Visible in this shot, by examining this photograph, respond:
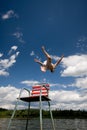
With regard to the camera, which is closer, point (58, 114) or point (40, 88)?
point (40, 88)

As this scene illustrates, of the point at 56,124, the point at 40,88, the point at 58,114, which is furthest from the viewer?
the point at 58,114

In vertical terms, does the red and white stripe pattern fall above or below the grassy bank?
below

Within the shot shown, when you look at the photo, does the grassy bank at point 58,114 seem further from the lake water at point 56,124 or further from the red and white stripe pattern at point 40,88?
the red and white stripe pattern at point 40,88

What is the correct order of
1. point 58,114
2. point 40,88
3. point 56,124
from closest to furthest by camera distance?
1. point 40,88
2. point 56,124
3. point 58,114

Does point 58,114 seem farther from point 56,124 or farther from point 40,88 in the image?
point 40,88

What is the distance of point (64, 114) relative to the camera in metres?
7.91

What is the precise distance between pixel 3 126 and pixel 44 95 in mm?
3746

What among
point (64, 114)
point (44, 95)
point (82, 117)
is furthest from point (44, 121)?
point (44, 95)

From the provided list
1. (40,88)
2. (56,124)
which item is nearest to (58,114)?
(56,124)

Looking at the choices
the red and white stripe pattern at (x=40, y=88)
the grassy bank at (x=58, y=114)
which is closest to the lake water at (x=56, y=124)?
the grassy bank at (x=58, y=114)

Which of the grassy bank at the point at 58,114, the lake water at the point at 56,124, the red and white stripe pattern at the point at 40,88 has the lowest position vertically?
the lake water at the point at 56,124

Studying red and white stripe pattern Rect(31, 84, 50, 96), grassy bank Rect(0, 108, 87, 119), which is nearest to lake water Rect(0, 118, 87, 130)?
grassy bank Rect(0, 108, 87, 119)

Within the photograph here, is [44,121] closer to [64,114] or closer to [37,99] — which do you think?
[64,114]

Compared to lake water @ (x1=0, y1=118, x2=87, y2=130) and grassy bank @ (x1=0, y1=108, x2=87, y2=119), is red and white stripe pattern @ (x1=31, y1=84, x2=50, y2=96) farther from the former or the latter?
grassy bank @ (x1=0, y1=108, x2=87, y2=119)
